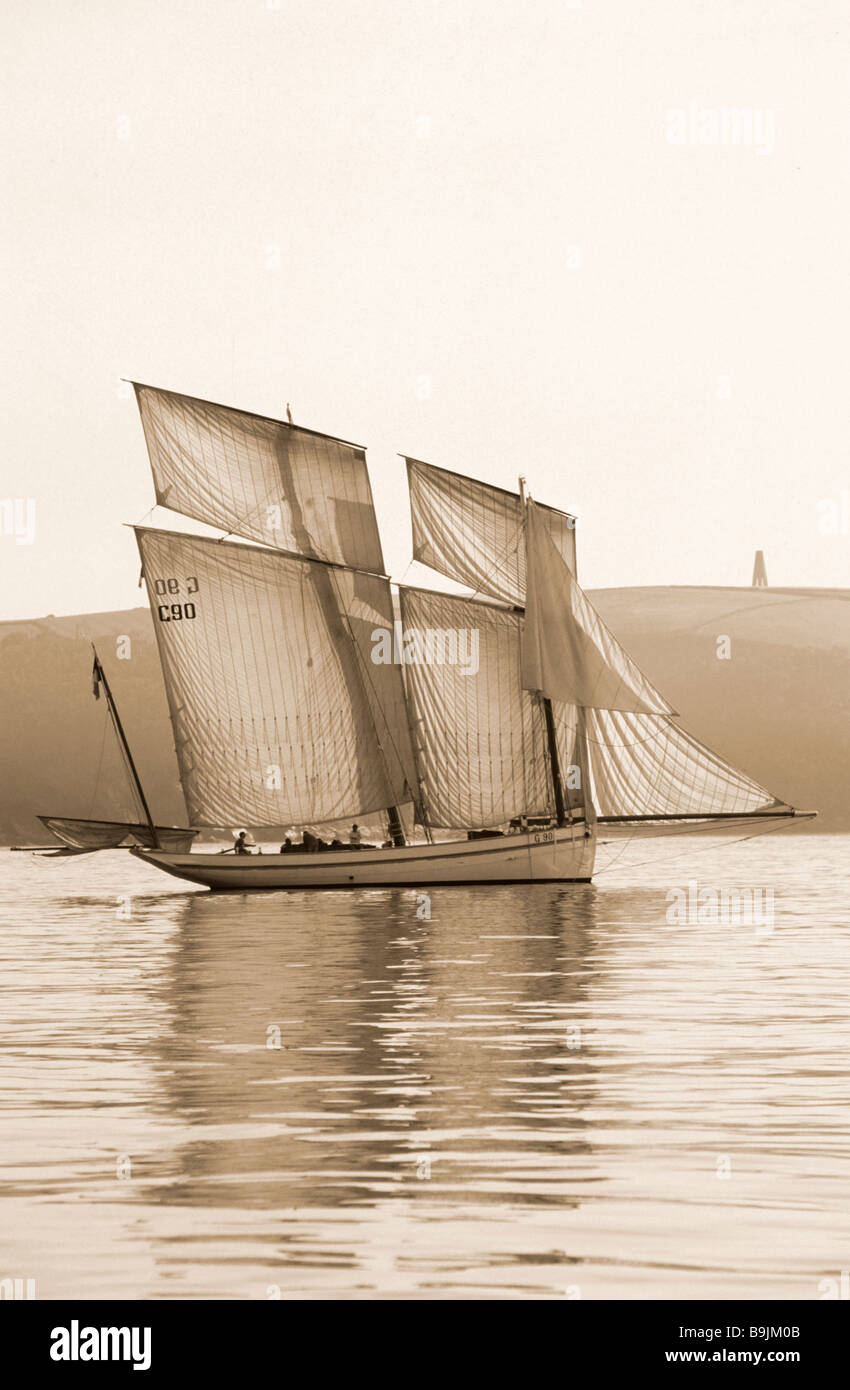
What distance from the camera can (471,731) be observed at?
78750 mm

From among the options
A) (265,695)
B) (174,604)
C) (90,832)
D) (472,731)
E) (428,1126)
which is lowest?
(428,1126)

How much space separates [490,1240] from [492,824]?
65.1 metres

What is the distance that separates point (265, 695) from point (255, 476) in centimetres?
1080

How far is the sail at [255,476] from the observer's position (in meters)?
81.5

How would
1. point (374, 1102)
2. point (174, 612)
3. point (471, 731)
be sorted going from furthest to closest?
point (471, 731) < point (174, 612) < point (374, 1102)

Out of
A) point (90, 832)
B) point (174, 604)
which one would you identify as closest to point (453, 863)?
point (90, 832)

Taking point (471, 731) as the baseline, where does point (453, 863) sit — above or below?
below

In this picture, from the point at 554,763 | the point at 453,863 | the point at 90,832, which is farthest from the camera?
the point at 90,832

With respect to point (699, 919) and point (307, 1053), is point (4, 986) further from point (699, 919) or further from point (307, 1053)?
point (699, 919)

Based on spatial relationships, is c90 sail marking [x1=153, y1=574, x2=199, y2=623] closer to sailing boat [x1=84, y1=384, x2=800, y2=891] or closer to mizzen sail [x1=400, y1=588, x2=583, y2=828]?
sailing boat [x1=84, y1=384, x2=800, y2=891]

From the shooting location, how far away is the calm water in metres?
13.8

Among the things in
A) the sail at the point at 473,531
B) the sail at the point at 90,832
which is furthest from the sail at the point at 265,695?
the sail at the point at 473,531

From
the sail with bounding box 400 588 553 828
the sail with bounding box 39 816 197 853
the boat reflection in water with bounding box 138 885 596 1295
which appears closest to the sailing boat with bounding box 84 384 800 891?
the sail with bounding box 400 588 553 828

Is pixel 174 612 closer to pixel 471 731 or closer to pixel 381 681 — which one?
pixel 381 681
